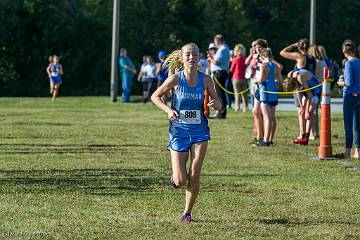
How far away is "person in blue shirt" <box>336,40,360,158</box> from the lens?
17.0m

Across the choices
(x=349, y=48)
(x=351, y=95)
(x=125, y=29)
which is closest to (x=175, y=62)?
(x=349, y=48)

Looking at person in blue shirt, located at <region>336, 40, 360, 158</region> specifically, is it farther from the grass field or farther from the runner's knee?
the runner's knee

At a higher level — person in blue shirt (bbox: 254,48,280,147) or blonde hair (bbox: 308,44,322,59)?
blonde hair (bbox: 308,44,322,59)

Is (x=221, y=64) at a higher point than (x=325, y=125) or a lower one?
higher

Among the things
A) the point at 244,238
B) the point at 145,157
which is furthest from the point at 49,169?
the point at 244,238

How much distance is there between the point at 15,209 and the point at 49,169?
3.94 metres

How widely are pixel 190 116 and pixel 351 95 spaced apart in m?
6.75


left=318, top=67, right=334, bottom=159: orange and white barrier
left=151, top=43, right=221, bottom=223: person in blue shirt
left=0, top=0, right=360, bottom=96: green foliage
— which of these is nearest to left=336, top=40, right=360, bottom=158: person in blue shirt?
left=318, top=67, right=334, bottom=159: orange and white barrier

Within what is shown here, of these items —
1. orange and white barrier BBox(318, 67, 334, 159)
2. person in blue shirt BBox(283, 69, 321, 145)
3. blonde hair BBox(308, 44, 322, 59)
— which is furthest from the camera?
blonde hair BBox(308, 44, 322, 59)

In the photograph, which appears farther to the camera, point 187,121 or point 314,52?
point 314,52

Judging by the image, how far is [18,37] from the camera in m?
50.4

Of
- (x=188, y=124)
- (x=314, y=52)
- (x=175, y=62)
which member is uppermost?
(x=314, y=52)

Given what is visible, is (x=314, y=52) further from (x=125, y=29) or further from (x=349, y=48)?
(x=125, y=29)

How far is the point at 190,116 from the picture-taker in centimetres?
1101
